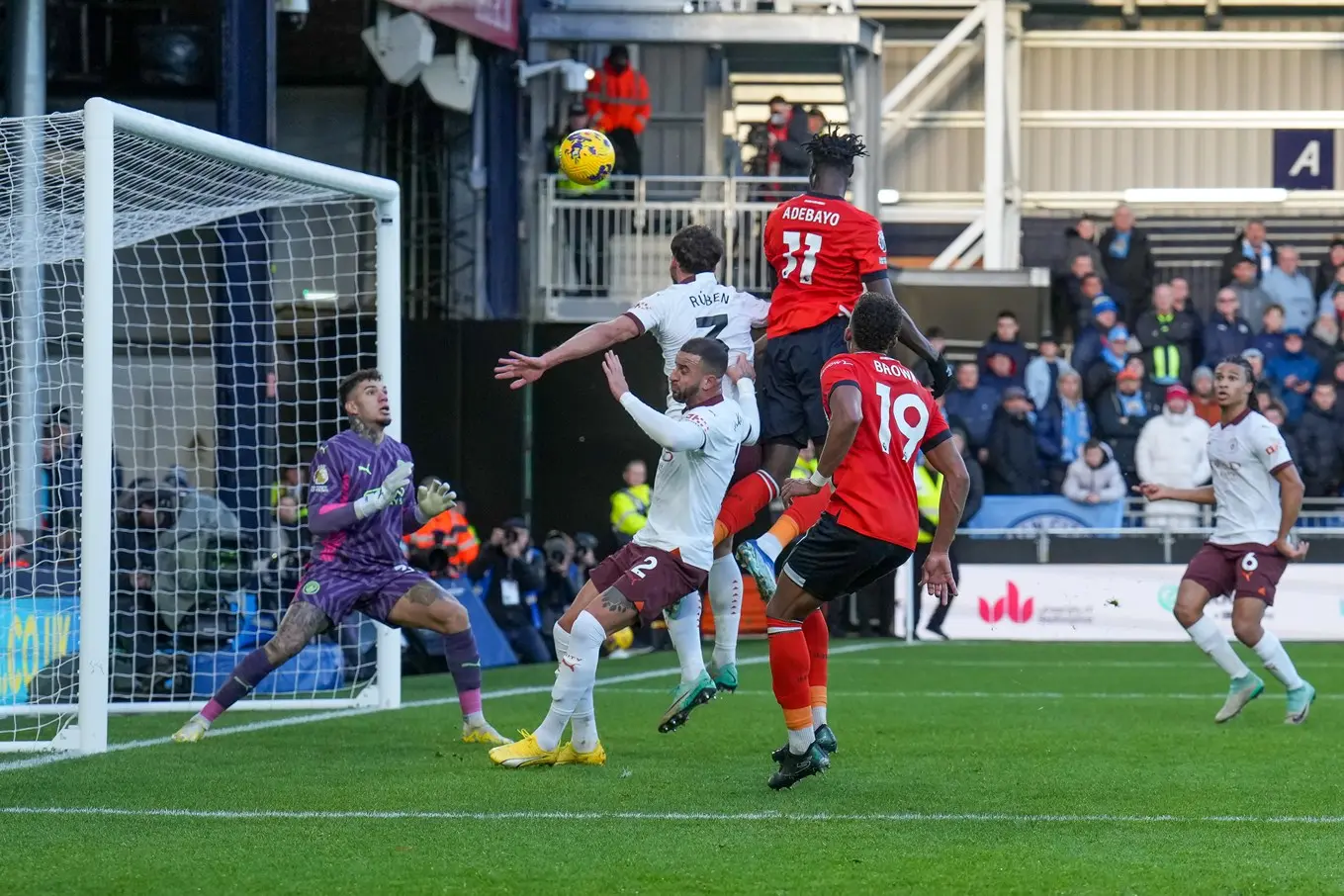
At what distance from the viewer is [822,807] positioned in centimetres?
774

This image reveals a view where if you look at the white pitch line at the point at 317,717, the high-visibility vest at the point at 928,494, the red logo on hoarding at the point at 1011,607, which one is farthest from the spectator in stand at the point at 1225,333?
the white pitch line at the point at 317,717

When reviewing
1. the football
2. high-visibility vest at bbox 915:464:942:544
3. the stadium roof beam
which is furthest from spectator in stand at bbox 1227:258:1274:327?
the football

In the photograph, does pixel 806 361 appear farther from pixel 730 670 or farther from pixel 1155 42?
pixel 1155 42

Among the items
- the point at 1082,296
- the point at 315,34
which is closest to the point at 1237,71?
the point at 1082,296

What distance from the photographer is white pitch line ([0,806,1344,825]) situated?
743 centimetres

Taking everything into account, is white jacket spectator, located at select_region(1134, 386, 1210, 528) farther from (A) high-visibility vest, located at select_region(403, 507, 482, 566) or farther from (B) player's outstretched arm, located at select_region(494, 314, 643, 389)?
(B) player's outstretched arm, located at select_region(494, 314, 643, 389)

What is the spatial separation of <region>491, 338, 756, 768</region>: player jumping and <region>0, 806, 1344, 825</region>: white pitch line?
1367 millimetres

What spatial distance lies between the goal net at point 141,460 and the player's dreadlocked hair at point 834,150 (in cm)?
340

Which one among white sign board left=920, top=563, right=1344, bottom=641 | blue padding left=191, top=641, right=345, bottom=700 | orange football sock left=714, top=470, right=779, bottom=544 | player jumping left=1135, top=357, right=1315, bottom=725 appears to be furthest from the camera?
white sign board left=920, top=563, right=1344, bottom=641

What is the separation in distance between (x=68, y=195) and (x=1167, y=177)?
70.1 ft

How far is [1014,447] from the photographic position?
21328 mm

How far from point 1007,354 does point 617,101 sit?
512 cm

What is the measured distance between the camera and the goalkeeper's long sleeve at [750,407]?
9.17 m

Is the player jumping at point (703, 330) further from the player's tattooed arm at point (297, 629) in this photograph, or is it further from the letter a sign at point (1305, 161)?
the letter a sign at point (1305, 161)
